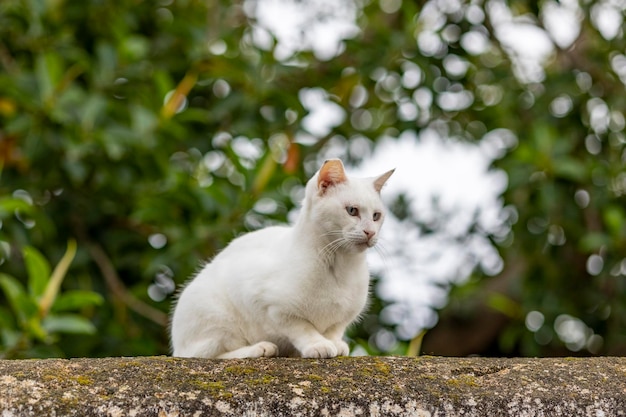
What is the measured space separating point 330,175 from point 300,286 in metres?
0.41

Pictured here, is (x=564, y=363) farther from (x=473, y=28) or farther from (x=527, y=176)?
(x=473, y=28)

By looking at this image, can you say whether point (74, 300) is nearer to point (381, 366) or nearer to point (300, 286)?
point (300, 286)

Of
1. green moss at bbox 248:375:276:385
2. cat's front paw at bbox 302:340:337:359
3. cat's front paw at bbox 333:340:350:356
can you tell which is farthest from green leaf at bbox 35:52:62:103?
green moss at bbox 248:375:276:385

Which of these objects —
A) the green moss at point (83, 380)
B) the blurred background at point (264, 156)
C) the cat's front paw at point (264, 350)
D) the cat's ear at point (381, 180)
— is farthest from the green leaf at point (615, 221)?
the green moss at point (83, 380)

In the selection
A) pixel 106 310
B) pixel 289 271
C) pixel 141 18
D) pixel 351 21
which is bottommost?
pixel 106 310

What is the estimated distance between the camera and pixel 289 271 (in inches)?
121

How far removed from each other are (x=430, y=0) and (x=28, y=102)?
10.7 ft

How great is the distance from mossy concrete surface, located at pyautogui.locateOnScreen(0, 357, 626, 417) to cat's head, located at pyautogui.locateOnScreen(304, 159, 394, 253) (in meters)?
0.56

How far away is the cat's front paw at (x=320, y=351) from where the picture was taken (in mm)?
2861

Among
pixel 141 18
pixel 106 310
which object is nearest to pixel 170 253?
pixel 106 310

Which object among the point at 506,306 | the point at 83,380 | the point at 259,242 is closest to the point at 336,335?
the point at 259,242

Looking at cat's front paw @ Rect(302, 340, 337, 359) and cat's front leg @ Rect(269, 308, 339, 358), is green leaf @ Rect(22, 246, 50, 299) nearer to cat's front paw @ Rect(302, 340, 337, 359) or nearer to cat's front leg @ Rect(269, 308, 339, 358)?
cat's front leg @ Rect(269, 308, 339, 358)

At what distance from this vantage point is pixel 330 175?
3.14 meters

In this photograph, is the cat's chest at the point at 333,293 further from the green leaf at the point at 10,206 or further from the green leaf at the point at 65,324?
the green leaf at the point at 10,206
